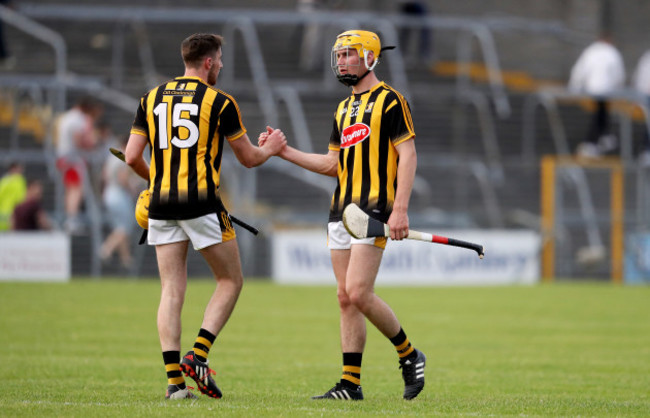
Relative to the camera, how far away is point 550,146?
88.5ft

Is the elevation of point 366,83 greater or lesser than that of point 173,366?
greater

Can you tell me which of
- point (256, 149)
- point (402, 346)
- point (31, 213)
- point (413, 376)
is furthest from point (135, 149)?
point (31, 213)

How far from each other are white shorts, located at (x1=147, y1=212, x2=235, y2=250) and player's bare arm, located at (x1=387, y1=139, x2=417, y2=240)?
3.59ft

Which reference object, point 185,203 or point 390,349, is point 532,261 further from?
point 185,203

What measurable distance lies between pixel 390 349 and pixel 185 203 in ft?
17.5

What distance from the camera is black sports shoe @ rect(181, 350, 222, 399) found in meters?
7.70

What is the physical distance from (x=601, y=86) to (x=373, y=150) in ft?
60.8

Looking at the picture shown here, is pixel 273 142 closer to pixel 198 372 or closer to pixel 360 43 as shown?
pixel 360 43

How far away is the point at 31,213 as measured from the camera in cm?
2188

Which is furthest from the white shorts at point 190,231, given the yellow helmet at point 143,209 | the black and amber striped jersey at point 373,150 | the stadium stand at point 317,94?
the stadium stand at point 317,94

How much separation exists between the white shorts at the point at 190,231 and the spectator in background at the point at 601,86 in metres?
18.6

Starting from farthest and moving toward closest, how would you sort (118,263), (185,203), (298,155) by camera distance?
(118,263)
(298,155)
(185,203)

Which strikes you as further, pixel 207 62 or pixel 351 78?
pixel 351 78

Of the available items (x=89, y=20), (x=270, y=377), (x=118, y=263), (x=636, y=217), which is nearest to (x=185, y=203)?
(x=270, y=377)
